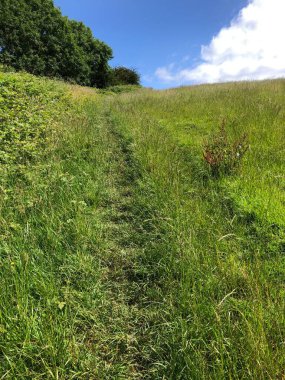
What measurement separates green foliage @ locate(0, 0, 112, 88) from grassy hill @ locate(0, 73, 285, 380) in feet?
82.2

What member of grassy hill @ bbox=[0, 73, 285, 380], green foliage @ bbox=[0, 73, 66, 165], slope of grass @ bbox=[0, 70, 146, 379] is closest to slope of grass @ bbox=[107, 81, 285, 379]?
grassy hill @ bbox=[0, 73, 285, 380]

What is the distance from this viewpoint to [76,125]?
24.2 feet

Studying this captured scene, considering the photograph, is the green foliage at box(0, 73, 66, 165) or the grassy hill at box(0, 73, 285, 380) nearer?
the grassy hill at box(0, 73, 285, 380)

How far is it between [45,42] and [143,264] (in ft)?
112

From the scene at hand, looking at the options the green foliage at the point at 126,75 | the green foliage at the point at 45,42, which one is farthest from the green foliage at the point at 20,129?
the green foliage at the point at 126,75

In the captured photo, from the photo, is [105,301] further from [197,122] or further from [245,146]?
[197,122]

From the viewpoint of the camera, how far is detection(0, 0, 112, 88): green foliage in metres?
28.5

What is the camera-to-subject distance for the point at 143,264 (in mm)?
3031

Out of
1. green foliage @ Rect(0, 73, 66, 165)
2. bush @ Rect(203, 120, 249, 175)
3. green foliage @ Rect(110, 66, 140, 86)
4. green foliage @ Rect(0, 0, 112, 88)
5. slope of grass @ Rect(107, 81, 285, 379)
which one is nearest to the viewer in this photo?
slope of grass @ Rect(107, 81, 285, 379)

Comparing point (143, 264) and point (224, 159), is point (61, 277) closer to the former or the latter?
point (143, 264)

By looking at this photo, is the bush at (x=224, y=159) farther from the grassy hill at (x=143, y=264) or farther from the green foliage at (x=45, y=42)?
the green foliage at (x=45, y=42)

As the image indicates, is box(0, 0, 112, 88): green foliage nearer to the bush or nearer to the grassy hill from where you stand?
the grassy hill

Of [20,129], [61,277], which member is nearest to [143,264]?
[61,277]

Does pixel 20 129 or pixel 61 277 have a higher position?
pixel 20 129
